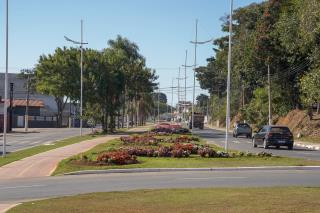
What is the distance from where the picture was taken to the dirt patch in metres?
57.2

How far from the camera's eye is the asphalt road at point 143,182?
16453 mm

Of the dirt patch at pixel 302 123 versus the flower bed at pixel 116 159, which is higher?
the dirt patch at pixel 302 123

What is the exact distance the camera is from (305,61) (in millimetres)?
60250

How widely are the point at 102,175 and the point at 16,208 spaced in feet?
30.5

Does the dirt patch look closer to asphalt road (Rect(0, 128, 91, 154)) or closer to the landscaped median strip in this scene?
asphalt road (Rect(0, 128, 91, 154))

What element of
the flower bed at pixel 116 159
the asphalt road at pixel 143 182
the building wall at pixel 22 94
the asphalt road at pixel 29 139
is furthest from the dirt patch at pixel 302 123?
the building wall at pixel 22 94

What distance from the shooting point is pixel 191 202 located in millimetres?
12547

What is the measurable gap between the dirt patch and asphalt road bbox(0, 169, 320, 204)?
35639mm

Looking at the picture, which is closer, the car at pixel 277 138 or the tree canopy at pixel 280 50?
the car at pixel 277 138

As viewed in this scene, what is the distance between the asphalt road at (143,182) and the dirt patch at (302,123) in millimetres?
35639

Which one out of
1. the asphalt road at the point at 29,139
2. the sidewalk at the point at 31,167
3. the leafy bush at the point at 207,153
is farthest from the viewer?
the asphalt road at the point at 29,139

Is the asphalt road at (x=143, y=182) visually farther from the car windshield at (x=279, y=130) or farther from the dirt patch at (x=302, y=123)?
the dirt patch at (x=302, y=123)

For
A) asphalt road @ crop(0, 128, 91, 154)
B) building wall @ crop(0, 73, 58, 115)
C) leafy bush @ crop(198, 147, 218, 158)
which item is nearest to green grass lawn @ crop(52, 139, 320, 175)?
leafy bush @ crop(198, 147, 218, 158)

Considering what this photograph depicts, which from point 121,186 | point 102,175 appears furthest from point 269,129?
point 121,186
